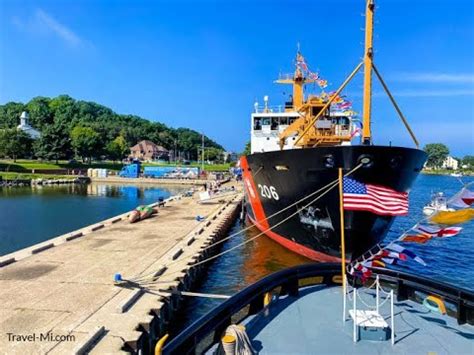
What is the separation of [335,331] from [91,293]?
6327 mm

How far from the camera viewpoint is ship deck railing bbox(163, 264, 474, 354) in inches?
178

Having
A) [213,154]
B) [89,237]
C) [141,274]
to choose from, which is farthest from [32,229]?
[213,154]

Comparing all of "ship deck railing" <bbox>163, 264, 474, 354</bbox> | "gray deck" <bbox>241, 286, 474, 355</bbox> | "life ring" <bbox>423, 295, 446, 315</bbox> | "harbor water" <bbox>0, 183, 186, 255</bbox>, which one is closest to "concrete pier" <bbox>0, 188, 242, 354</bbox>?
"ship deck railing" <bbox>163, 264, 474, 354</bbox>

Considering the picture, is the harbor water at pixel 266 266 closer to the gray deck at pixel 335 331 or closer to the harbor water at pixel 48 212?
the gray deck at pixel 335 331

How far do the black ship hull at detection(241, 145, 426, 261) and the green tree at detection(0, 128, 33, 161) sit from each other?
79.5 m

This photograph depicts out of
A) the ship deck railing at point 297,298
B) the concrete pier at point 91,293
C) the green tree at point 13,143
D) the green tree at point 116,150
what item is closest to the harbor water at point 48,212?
the concrete pier at point 91,293

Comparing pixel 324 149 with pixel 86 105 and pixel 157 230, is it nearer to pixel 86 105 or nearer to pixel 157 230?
pixel 157 230

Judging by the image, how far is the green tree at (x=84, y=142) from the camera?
8739cm

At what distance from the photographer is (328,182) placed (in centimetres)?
1288

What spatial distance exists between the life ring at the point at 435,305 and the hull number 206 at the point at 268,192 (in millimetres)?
10114

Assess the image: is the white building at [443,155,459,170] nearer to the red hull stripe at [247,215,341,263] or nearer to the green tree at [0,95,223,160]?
the green tree at [0,95,223,160]

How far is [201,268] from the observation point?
1499 centimetres

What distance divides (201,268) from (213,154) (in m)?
145

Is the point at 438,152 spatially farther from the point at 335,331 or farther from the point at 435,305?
the point at 335,331
